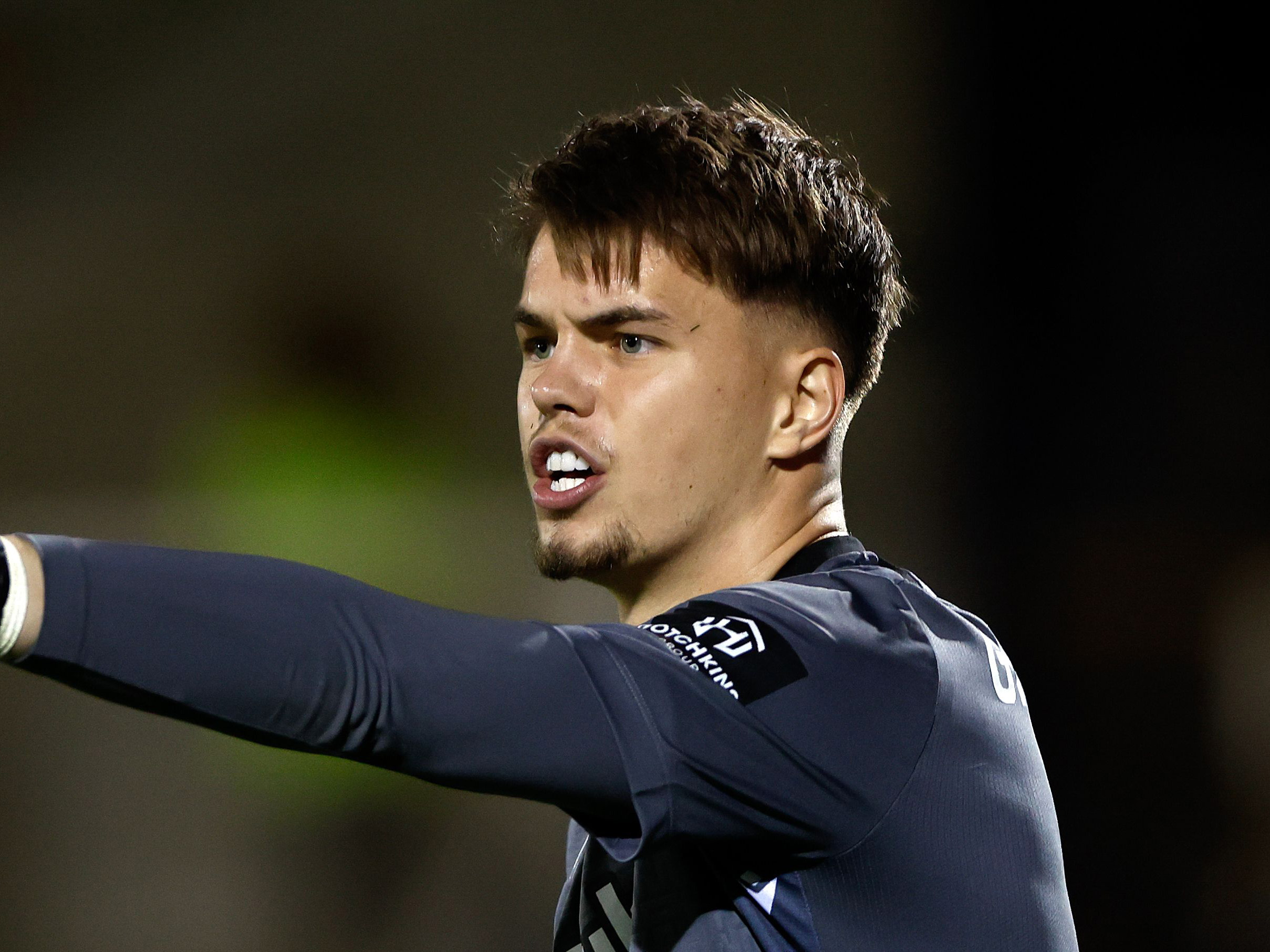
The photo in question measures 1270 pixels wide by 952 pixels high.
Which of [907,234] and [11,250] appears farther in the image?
[11,250]

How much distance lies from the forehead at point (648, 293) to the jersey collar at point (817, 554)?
0.30 metres

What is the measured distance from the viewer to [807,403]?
1.64 meters

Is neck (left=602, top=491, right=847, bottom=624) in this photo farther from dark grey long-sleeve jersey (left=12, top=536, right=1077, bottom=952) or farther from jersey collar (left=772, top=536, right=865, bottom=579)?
dark grey long-sleeve jersey (left=12, top=536, right=1077, bottom=952)

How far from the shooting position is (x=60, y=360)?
14.7 feet

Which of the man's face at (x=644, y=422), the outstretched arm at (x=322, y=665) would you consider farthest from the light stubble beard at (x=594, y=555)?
the outstretched arm at (x=322, y=665)

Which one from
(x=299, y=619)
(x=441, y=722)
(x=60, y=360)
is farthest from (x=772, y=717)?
(x=60, y=360)

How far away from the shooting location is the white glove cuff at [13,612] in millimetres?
810

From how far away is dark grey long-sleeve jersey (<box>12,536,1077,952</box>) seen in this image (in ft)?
2.81

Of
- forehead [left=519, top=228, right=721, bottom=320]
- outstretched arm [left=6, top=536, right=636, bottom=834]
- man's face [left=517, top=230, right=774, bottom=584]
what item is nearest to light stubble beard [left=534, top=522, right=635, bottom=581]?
man's face [left=517, top=230, right=774, bottom=584]

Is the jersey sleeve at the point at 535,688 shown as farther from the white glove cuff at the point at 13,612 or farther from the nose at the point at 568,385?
the nose at the point at 568,385

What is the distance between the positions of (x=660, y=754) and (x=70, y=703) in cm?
371

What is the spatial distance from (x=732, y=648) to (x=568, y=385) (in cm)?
57

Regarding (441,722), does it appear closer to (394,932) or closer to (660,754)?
(660,754)

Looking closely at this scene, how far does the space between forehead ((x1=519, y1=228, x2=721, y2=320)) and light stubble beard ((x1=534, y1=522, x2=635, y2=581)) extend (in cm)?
26
